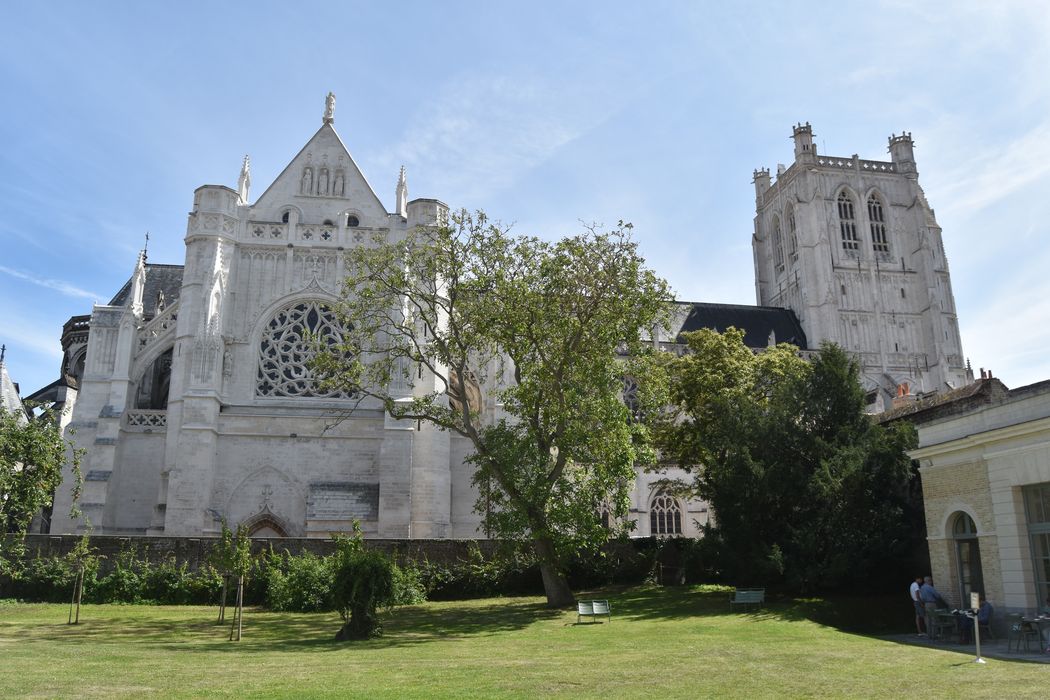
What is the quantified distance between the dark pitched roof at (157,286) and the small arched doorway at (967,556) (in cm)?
3686

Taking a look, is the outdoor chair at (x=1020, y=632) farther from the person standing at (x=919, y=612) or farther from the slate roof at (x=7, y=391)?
the slate roof at (x=7, y=391)

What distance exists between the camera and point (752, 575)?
2098 centimetres

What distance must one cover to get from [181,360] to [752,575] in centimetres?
2248

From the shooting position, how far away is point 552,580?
821 inches

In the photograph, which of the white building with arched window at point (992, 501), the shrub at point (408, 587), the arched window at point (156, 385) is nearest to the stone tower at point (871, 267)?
the white building with arched window at point (992, 501)

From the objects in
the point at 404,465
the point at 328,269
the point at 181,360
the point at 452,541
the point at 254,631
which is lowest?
the point at 254,631

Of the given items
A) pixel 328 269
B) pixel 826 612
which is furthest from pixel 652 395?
pixel 328 269

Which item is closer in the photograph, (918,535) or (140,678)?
(140,678)

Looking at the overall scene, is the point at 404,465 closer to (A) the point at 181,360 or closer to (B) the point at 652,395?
(A) the point at 181,360

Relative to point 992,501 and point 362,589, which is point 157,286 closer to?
point 362,589

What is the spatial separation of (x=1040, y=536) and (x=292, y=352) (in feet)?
86.1

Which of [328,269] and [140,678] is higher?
[328,269]

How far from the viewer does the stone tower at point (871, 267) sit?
181 ft

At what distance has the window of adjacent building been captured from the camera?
15172 mm
